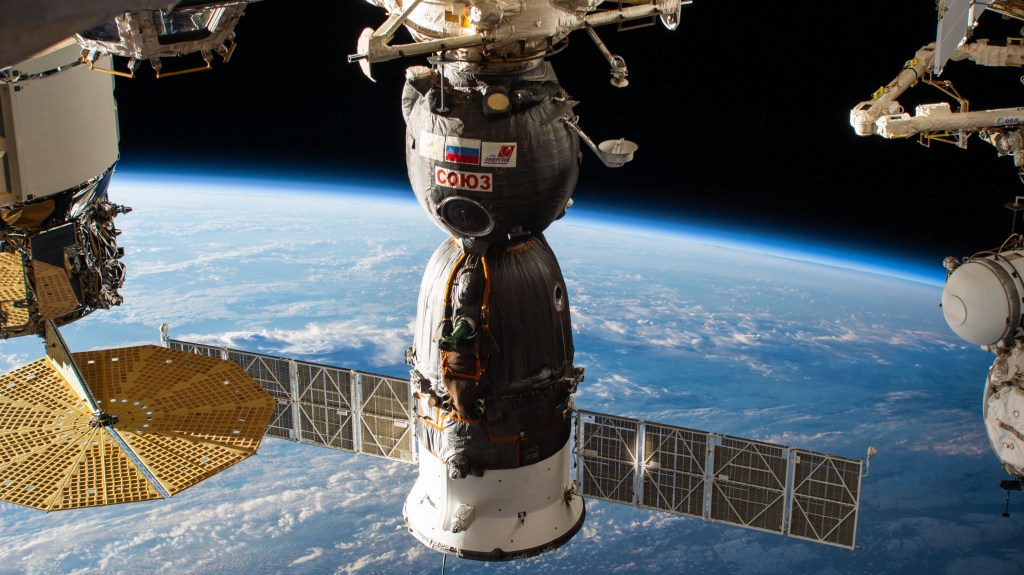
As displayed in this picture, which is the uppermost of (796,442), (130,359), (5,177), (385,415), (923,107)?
(923,107)

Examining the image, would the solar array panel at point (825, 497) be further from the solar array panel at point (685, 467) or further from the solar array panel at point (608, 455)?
the solar array panel at point (608, 455)

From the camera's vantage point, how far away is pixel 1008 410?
11117mm

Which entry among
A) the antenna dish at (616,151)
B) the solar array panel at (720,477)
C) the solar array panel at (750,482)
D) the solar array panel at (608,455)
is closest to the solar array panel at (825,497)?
the solar array panel at (720,477)

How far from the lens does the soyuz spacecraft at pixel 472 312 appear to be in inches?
357

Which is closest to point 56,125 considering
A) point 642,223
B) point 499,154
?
point 499,154

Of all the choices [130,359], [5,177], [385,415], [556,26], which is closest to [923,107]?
[556,26]

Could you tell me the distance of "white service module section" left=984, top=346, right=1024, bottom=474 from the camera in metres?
11.0

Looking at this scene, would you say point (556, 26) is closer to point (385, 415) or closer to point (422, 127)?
point (422, 127)

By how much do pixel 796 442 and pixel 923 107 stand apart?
9.34 m

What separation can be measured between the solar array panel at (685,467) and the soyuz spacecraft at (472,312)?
25 mm

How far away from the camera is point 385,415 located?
12430 mm

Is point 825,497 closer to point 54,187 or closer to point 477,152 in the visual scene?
point 477,152

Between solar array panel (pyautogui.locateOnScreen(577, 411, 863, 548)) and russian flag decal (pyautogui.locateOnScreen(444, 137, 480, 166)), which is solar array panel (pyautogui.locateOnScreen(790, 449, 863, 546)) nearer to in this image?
solar array panel (pyautogui.locateOnScreen(577, 411, 863, 548))

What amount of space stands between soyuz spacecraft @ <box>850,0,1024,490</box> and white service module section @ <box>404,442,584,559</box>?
499 centimetres
